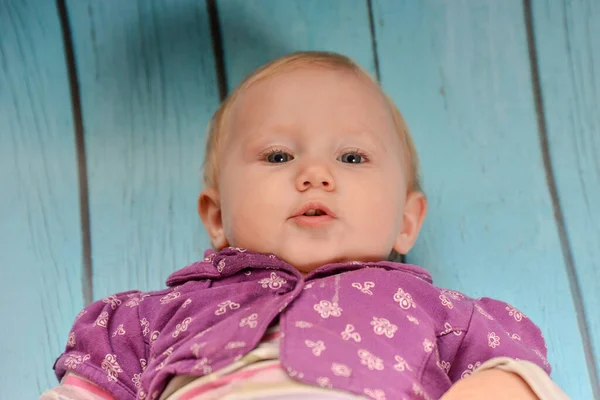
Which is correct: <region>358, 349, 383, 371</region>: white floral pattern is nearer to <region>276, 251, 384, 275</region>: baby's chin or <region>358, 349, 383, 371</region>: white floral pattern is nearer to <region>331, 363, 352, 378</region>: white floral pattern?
<region>331, 363, 352, 378</region>: white floral pattern

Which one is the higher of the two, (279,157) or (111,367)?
(279,157)

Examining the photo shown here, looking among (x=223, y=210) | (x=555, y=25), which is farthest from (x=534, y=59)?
(x=223, y=210)

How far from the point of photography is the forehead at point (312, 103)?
3.25ft

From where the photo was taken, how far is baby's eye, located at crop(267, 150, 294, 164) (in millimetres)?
986

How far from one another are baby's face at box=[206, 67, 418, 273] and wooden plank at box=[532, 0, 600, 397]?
376mm

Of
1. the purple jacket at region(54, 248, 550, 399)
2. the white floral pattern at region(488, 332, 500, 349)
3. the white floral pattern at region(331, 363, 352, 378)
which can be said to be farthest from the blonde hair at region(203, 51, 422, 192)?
the white floral pattern at region(331, 363, 352, 378)

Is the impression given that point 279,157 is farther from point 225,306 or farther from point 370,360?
point 370,360

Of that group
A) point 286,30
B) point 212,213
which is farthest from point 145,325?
point 286,30

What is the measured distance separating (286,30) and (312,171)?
0.50 m

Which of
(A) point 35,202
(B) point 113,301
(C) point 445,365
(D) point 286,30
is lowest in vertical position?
(C) point 445,365

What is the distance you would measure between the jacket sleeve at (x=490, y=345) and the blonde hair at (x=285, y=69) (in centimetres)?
30

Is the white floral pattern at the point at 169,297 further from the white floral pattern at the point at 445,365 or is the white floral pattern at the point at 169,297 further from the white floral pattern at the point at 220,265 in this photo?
the white floral pattern at the point at 445,365

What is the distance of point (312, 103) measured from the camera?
99 centimetres

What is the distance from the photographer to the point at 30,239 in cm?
122
